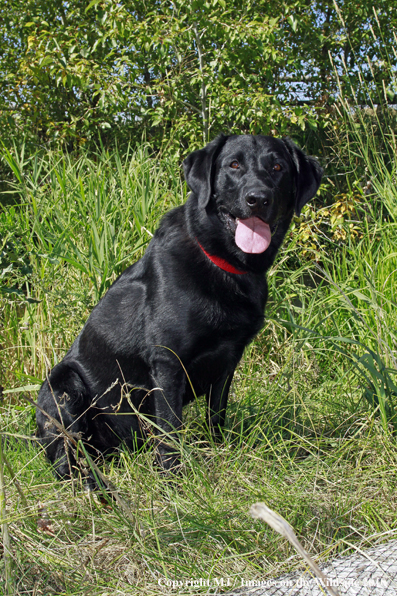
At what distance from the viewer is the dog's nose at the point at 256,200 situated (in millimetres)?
2042

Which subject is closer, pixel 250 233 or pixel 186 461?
pixel 186 461

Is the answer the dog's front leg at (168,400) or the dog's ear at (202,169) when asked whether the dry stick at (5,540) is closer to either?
the dog's front leg at (168,400)

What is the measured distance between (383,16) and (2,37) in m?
4.27

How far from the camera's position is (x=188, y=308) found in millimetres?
1972

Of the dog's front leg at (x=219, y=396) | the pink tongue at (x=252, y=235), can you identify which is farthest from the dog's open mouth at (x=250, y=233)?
the dog's front leg at (x=219, y=396)

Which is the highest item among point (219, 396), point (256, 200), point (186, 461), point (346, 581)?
point (256, 200)

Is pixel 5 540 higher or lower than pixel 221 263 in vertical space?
lower

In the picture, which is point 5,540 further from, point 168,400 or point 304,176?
point 304,176

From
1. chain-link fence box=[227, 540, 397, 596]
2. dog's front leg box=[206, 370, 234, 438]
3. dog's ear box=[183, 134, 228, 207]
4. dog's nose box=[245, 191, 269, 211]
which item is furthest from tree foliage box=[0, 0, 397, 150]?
chain-link fence box=[227, 540, 397, 596]

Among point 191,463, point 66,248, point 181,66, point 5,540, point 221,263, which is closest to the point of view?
point 5,540

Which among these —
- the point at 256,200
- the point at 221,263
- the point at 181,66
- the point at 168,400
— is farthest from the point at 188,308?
the point at 181,66

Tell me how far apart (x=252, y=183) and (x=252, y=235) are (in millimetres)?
226

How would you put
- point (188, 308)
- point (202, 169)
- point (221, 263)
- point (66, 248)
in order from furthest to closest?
1. point (66, 248)
2. point (202, 169)
3. point (221, 263)
4. point (188, 308)

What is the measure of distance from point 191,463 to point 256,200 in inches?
42.5
